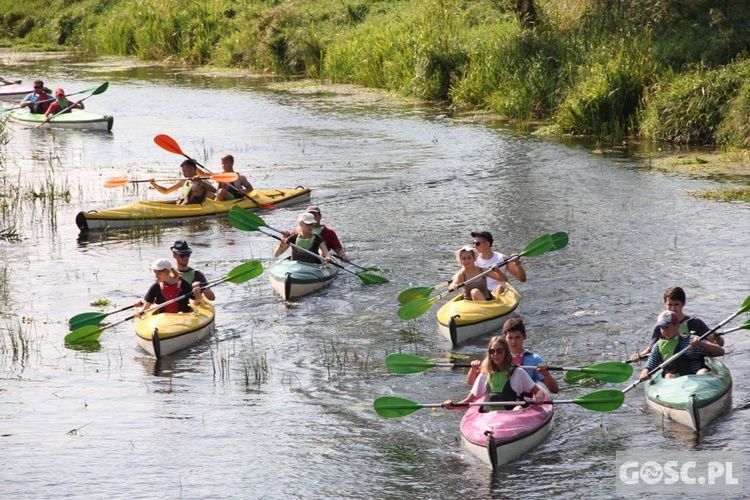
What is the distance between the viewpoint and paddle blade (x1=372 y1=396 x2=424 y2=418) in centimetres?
849

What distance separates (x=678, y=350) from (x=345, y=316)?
4295 mm

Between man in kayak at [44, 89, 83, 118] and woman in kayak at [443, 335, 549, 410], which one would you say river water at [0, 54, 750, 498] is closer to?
woman in kayak at [443, 335, 549, 410]

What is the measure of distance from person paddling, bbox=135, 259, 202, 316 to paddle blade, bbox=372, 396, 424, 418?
359 cm

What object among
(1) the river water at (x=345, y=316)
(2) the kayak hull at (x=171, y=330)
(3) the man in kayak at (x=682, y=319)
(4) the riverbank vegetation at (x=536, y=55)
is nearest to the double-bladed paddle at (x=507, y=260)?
(1) the river water at (x=345, y=316)

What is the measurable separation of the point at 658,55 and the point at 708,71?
1529mm

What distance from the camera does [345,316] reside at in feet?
40.0

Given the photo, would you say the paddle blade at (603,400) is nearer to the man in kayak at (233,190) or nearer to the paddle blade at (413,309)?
the paddle blade at (413,309)

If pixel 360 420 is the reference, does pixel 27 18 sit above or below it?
above

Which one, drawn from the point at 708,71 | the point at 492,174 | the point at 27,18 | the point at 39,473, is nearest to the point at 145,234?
the point at 492,174

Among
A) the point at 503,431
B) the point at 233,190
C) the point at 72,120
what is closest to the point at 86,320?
the point at 503,431

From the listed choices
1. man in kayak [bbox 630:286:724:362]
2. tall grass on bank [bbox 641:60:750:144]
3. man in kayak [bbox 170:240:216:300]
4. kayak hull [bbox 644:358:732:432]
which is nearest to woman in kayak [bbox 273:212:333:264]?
man in kayak [bbox 170:240:216:300]

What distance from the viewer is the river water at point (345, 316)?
8.27 meters

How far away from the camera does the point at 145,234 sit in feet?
53.2

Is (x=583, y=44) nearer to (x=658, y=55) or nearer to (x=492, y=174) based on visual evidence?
(x=658, y=55)
